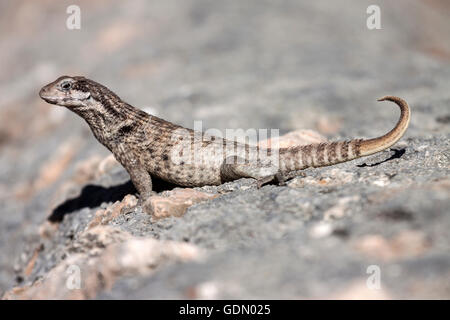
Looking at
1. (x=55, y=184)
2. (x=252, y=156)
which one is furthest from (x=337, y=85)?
(x=55, y=184)

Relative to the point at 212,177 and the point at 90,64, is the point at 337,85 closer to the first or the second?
the point at 212,177

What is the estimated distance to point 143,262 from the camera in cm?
430

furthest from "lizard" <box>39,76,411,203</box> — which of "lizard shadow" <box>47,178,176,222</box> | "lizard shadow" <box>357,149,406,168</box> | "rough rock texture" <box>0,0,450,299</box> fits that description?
"lizard shadow" <box>47,178,176,222</box>

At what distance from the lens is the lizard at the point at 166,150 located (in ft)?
20.3

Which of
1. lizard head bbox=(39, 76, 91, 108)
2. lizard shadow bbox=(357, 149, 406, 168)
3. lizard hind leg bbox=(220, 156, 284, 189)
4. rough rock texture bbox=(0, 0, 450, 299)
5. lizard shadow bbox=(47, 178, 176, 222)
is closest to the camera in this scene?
rough rock texture bbox=(0, 0, 450, 299)

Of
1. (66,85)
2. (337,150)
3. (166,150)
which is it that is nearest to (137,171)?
(166,150)

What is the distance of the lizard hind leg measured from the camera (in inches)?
235

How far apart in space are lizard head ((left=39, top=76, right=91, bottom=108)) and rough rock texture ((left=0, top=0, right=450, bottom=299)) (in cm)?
158

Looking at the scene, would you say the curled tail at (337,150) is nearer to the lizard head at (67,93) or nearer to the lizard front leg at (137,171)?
the lizard front leg at (137,171)

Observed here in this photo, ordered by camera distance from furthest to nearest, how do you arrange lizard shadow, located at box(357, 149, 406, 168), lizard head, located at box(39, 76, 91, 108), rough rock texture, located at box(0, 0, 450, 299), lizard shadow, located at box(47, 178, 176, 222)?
lizard shadow, located at box(47, 178, 176, 222), lizard head, located at box(39, 76, 91, 108), lizard shadow, located at box(357, 149, 406, 168), rough rock texture, located at box(0, 0, 450, 299)

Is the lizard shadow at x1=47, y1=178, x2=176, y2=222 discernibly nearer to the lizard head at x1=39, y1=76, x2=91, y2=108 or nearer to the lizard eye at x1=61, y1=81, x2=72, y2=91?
the lizard head at x1=39, y1=76, x2=91, y2=108

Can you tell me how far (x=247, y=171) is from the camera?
616cm

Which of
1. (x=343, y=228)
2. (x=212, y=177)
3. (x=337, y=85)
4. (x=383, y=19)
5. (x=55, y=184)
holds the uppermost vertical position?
(x=383, y=19)
